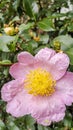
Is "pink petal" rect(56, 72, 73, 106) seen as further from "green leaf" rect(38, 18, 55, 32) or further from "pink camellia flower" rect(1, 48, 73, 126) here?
"green leaf" rect(38, 18, 55, 32)

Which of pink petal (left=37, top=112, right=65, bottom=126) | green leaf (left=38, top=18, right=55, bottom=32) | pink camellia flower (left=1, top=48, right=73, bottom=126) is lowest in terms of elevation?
pink petal (left=37, top=112, right=65, bottom=126)

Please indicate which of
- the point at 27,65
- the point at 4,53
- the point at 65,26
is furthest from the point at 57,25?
the point at 27,65

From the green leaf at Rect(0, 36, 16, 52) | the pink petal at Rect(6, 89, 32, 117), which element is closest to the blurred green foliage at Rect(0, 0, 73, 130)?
the green leaf at Rect(0, 36, 16, 52)

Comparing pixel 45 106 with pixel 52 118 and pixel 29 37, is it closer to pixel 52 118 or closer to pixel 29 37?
pixel 52 118

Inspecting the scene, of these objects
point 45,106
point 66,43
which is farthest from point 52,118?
point 66,43

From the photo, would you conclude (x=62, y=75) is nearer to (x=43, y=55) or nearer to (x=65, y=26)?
(x=43, y=55)
